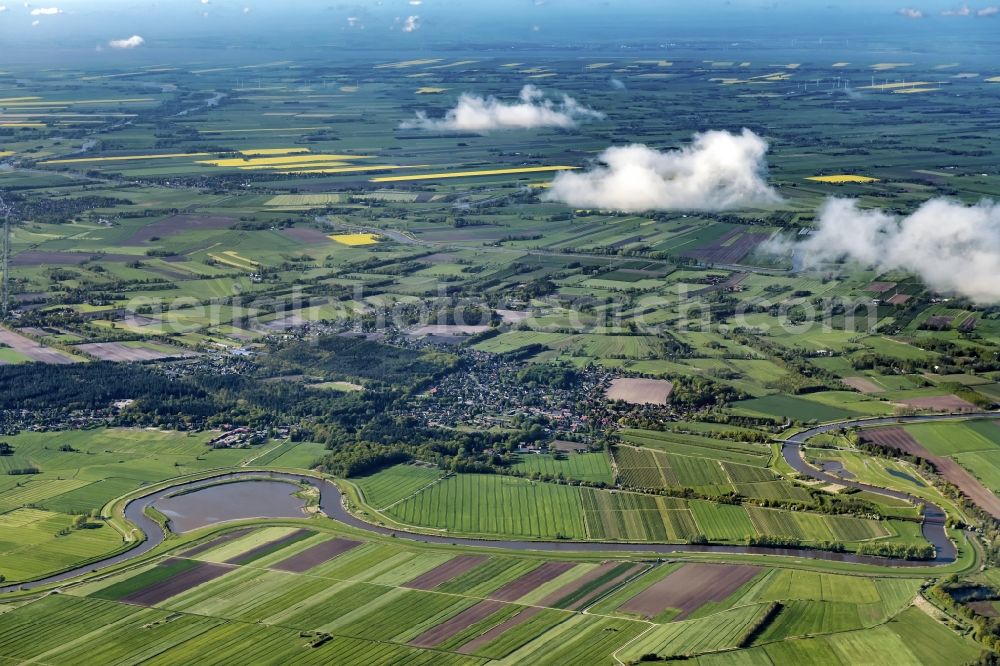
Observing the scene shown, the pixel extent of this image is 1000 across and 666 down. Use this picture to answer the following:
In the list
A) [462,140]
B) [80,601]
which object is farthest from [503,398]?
[462,140]

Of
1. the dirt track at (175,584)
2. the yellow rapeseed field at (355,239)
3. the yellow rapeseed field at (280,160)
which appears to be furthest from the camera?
the yellow rapeseed field at (280,160)

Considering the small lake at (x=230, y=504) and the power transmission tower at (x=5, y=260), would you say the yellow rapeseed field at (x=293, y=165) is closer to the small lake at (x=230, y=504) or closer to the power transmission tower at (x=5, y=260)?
the power transmission tower at (x=5, y=260)

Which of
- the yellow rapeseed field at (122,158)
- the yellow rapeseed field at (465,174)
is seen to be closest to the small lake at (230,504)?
the yellow rapeseed field at (465,174)

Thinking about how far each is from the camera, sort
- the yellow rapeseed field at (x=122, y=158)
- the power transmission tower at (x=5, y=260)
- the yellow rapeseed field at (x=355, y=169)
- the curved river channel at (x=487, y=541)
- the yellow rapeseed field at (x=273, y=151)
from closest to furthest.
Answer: the curved river channel at (x=487, y=541) → the power transmission tower at (x=5, y=260) → the yellow rapeseed field at (x=355, y=169) → the yellow rapeseed field at (x=122, y=158) → the yellow rapeseed field at (x=273, y=151)

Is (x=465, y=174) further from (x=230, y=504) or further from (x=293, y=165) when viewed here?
(x=230, y=504)

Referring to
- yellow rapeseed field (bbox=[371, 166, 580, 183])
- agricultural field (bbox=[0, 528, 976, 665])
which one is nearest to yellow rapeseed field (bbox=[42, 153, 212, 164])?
yellow rapeseed field (bbox=[371, 166, 580, 183])

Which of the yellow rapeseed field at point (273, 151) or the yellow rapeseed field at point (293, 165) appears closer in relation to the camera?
the yellow rapeseed field at point (293, 165)

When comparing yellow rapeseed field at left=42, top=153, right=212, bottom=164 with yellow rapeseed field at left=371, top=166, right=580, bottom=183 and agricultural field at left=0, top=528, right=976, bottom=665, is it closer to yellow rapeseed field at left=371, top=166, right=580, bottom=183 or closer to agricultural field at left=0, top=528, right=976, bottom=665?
yellow rapeseed field at left=371, top=166, right=580, bottom=183
